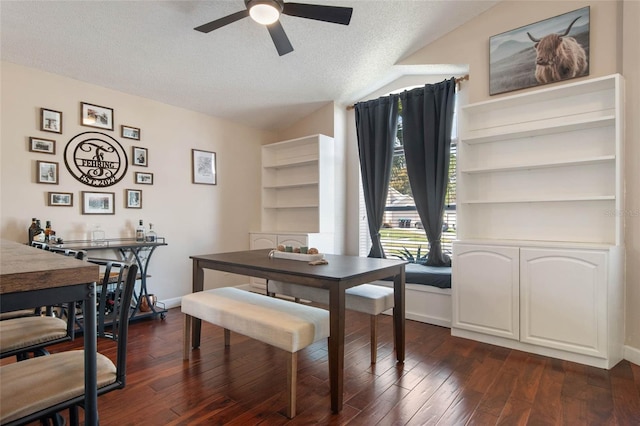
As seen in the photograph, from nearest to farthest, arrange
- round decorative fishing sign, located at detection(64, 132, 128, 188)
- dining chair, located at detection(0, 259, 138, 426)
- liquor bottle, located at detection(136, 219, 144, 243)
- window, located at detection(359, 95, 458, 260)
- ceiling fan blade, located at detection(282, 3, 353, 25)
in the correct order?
1. dining chair, located at detection(0, 259, 138, 426)
2. ceiling fan blade, located at detection(282, 3, 353, 25)
3. round decorative fishing sign, located at detection(64, 132, 128, 188)
4. liquor bottle, located at detection(136, 219, 144, 243)
5. window, located at detection(359, 95, 458, 260)

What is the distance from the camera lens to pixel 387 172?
4266mm

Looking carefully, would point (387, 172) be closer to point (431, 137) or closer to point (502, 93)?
point (431, 137)

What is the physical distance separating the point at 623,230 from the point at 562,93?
1.19m

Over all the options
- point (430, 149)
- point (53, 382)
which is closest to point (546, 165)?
point (430, 149)

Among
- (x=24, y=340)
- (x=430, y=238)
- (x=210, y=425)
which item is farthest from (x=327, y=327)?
(x=430, y=238)

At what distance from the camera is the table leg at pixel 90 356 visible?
100 centimetres

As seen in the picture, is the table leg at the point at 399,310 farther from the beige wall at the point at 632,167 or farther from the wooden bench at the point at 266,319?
the beige wall at the point at 632,167

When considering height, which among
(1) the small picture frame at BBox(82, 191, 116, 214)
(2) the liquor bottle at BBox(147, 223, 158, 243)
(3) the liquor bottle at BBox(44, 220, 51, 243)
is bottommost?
(2) the liquor bottle at BBox(147, 223, 158, 243)

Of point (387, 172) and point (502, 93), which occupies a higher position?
point (502, 93)

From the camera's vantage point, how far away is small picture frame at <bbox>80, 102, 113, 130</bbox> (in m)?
3.40

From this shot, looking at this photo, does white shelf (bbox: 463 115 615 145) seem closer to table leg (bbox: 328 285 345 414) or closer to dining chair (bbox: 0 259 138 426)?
table leg (bbox: 328 285 345 414)

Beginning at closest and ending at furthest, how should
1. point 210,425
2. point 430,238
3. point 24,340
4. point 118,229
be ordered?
point 24,340
point 210,425
point 118,229
point 430,238

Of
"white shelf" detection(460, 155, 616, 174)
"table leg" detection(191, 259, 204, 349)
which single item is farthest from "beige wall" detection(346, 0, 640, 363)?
"table leg" detection(191, 259, 204, 349)

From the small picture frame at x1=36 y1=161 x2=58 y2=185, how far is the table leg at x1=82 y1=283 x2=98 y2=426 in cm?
287
